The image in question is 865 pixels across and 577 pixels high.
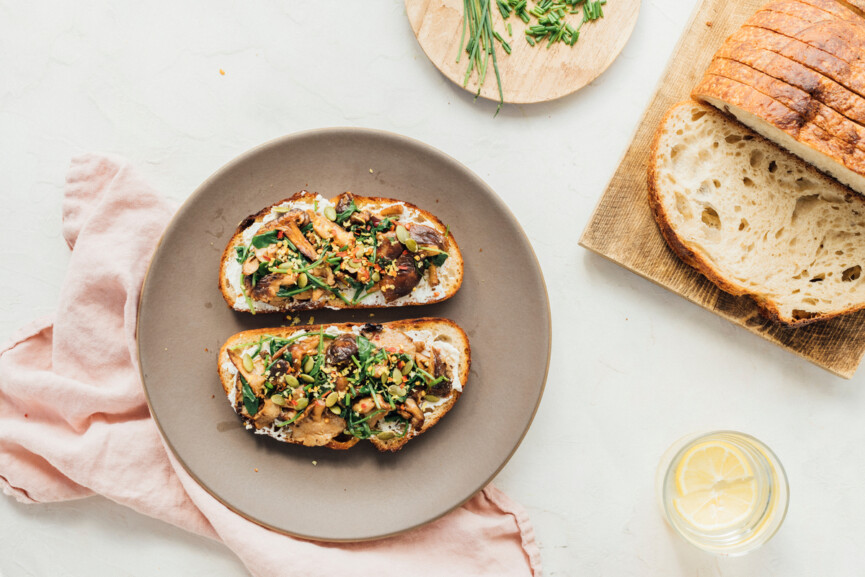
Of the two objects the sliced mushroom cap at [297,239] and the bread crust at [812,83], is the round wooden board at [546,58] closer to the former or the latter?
the bread crust at [812,83]

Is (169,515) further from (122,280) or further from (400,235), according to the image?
(400,235)

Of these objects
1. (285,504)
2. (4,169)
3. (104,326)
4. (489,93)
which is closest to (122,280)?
(104,326)

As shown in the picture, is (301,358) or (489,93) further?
(489,93)

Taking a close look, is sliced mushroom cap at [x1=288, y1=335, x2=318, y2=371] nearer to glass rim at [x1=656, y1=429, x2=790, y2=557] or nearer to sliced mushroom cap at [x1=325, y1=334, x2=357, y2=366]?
sliced mushroom cap at [x1=325, y1=334, x2=357, y2=366]

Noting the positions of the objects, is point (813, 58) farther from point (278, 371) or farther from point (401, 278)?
point (278, 371)

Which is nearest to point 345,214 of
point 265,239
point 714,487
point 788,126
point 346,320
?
point 265,239

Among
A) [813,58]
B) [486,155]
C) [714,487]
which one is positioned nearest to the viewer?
[813,58]
